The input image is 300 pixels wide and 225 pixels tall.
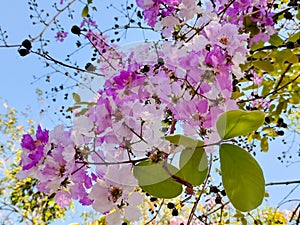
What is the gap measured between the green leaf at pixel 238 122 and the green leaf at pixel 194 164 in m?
0.05

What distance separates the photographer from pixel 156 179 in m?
0.42

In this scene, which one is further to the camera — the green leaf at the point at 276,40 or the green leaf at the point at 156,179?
the green leaf at the point at 276,40

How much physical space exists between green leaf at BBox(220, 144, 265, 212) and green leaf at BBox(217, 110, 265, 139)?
0.01 m

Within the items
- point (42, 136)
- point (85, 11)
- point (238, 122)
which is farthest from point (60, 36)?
point (238, 122)

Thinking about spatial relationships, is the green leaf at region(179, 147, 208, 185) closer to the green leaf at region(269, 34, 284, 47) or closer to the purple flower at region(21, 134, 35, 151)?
the purple flower at region(21, 134, 35, 151)

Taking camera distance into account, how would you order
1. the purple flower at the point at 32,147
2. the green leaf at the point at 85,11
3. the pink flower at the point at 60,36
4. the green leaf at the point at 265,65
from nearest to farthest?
the purple flower at the point at 32,147, the green leaf at the point at 265,65, the green leaf at the point at 85,11, the pink flower at the point at 60,36

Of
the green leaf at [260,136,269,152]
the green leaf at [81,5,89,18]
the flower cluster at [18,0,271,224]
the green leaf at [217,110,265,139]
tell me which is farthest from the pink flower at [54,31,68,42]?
the green leaf at [217,110,265,139]

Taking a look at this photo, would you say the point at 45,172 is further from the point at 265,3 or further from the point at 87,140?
the point at 265,3

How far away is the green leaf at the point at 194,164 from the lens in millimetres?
407

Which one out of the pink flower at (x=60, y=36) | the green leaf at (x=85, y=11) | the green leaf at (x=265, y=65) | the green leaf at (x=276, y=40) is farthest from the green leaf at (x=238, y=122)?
the pink flower at (x=60, y=36)

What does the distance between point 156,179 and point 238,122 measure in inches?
4.3

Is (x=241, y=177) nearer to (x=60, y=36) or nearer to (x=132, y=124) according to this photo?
(x=132, y=124)

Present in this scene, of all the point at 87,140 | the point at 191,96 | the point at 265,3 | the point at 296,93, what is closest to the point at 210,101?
the point at 191,96

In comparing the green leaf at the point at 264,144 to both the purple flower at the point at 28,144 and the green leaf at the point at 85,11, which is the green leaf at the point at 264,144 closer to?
the green leaf at the point at 85,11
